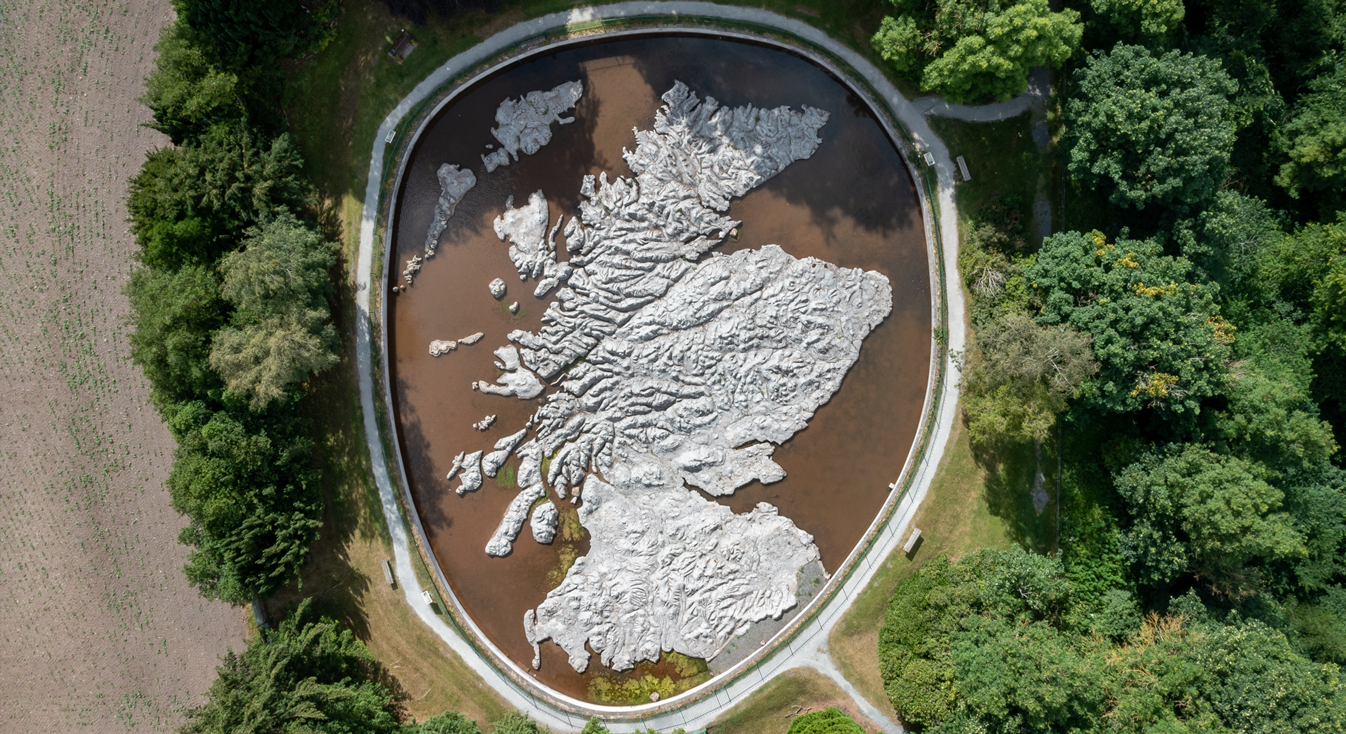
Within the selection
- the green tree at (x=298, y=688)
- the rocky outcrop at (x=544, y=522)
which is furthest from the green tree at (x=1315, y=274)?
the green tree at (x=298, y=688)

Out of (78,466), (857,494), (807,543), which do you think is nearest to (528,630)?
(807,543)

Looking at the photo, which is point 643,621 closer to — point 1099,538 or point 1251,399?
point 1099,538

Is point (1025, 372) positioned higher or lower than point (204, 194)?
lower

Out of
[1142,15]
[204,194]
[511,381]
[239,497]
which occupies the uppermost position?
[204,194]

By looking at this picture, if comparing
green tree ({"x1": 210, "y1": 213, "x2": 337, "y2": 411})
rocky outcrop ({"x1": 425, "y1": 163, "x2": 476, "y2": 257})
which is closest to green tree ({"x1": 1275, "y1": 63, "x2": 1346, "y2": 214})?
rocky outcrop ({"x1": 425, "y1": 163, "x2": 476, "y2": 257})

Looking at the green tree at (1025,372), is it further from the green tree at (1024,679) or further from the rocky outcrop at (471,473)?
the rocky outcrop at (471,473)

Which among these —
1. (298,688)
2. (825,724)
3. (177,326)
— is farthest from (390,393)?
(825,724)

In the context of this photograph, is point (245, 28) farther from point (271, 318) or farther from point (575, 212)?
point (575, 212)
